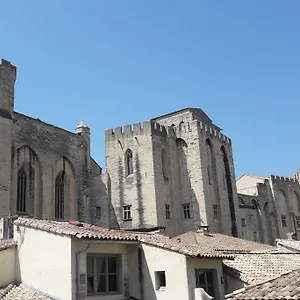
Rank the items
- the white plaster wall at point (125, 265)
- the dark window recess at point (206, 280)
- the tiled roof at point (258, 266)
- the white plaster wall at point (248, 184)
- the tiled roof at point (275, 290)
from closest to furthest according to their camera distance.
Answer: the tiled roof at point (275, 290)
the white plaster wall at point (125, 265)
the dark window recess at point (206, 280)
the tiled roof at point (258, 266)
the white plaster wall at point (248, 184)

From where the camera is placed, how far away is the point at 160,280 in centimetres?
1530

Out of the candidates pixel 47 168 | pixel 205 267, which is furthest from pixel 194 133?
pixel 205 267

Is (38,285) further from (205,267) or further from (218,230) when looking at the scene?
(218,230)

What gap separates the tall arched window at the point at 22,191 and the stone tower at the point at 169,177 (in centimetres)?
757

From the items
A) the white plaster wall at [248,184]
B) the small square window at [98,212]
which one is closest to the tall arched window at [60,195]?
the small square window at [98,212]

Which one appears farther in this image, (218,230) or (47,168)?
(218,230)

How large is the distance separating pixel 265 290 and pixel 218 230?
27.8 m

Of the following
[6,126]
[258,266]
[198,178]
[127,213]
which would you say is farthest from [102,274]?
[198,178]

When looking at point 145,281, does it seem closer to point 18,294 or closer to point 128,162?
point 18,294

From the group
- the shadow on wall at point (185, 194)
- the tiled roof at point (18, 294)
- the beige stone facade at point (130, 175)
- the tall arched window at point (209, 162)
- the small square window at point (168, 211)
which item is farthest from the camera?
the tall arched window at point (209, 162)

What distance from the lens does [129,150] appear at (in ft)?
124

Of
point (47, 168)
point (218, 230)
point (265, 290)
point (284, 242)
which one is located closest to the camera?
point (265, 290)

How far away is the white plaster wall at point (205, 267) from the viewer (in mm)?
14570

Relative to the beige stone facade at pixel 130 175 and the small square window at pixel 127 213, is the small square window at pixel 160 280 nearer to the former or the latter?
the beige stone facade at pixel 130 175
